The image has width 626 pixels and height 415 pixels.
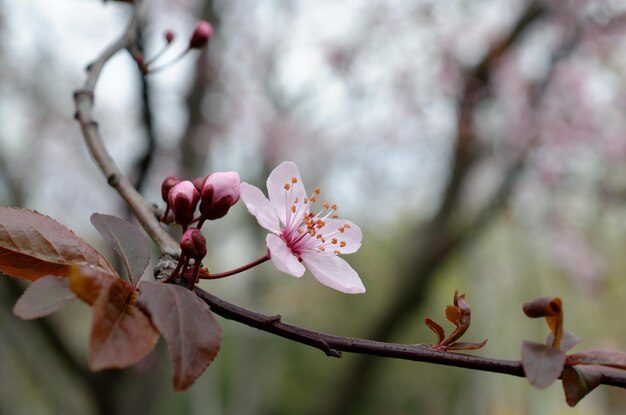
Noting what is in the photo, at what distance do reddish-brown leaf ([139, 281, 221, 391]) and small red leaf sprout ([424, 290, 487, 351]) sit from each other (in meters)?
0.15

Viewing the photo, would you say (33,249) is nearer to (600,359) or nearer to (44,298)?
(44,298)

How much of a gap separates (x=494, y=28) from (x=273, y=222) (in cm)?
422

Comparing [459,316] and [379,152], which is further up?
[379,152]

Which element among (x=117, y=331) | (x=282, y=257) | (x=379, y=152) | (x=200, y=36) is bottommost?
(x=117, y=331)

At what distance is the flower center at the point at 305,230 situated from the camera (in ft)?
1.80

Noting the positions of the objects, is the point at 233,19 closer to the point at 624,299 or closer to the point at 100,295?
the point at 100,295

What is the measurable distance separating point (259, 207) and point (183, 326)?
169 mm

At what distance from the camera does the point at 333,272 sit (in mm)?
511

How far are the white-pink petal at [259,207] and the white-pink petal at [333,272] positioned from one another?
0.12 feet

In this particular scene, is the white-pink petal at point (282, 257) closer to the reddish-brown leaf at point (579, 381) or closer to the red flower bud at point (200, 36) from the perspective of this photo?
the reddish-brown leaf at point (579, 381)

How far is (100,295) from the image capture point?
37 cm

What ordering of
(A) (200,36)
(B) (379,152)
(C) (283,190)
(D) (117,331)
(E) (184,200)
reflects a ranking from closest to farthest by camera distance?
1. (D) (117,331)
2. (E) (184,200)
3. (C) (283,190)
4. (A) (200,36)
5. (B) (379,152)

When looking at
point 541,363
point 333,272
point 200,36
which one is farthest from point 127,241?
point 200,36

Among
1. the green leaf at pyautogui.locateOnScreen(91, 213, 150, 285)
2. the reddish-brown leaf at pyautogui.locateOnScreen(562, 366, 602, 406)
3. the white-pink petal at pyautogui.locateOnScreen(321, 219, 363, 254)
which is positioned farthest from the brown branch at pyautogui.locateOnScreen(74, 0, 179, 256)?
the reddish-brown leaf at pyautogui.locateOnScreen(562, 366, 602, 406)
